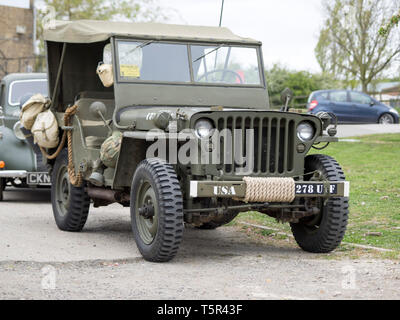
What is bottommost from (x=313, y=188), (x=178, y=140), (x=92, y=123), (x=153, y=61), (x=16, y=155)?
(x=16, y=155)

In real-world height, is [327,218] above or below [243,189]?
below

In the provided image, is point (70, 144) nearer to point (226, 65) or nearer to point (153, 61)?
point (153, 61)

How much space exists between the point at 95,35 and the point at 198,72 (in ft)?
3.91

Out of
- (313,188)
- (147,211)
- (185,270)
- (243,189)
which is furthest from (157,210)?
(313,188)

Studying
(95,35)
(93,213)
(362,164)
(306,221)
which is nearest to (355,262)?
(306,221)

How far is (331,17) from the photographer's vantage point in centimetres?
4241

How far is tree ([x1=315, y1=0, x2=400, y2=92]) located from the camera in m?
40.2

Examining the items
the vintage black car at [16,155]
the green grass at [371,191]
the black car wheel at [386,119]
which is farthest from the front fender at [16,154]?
the black car wheel at [386,119]

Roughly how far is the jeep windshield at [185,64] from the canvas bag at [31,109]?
1794mm

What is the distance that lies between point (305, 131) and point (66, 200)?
11.3 ft

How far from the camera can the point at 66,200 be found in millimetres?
9500

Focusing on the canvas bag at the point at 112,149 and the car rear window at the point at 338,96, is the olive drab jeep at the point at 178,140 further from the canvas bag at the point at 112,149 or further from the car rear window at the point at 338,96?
the car rear window at the point at 338,96

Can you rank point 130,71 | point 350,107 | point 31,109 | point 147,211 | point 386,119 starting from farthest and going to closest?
1. point 386,119
2. point 350,107
3. point 31,109
4. point 130,71
5. point 147,211

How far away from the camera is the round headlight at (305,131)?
734cm
